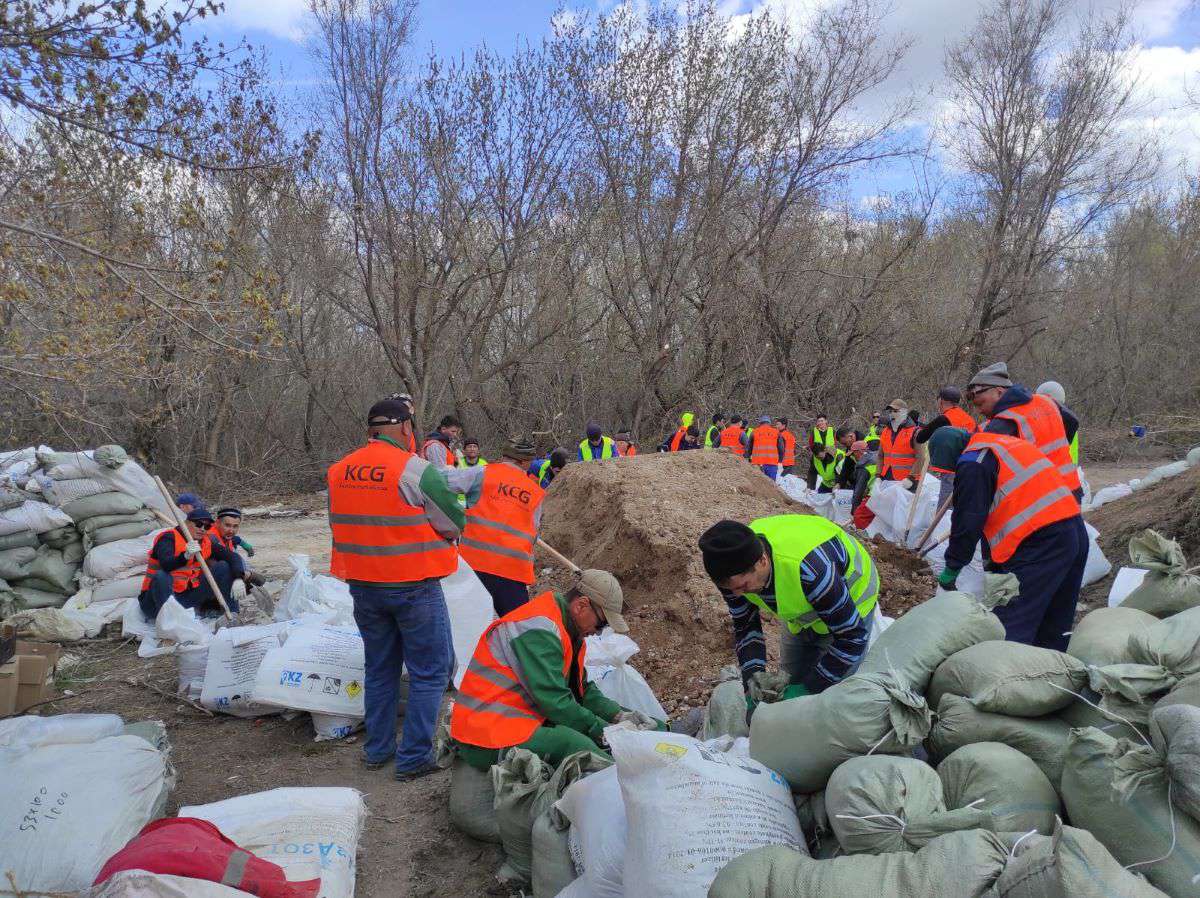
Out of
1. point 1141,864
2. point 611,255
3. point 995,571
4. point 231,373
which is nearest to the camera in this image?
point 1141,864

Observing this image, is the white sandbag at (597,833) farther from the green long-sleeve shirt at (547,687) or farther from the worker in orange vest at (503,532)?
the worker in orange vest at (503,532)

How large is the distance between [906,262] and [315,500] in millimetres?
13134

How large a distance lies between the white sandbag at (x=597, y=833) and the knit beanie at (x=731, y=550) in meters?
0.70

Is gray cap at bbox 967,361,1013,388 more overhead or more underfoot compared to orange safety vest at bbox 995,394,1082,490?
more overhead

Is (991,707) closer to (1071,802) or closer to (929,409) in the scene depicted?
(1071,802)

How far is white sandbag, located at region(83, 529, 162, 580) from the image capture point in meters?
6.53

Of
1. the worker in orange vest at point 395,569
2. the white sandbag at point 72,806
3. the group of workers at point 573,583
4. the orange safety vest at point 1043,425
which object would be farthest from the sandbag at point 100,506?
the orange safety vest at point 1043,425

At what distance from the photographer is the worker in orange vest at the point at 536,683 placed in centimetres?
291

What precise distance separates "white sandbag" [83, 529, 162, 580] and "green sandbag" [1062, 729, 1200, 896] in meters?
6.52

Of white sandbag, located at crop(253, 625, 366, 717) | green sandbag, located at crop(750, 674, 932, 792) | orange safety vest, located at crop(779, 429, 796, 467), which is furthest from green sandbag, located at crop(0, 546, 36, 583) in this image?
orange safety vest, located at crop(779, 429, 796, 467)

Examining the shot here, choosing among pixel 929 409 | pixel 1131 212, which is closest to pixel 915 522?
pixel 929 409

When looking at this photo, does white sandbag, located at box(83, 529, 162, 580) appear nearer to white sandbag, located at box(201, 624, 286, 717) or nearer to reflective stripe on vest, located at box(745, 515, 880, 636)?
white sandbag, located at box(201, 624, 286, 717)

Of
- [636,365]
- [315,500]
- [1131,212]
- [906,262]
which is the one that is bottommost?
[315,500]

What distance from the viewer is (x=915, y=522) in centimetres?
761
